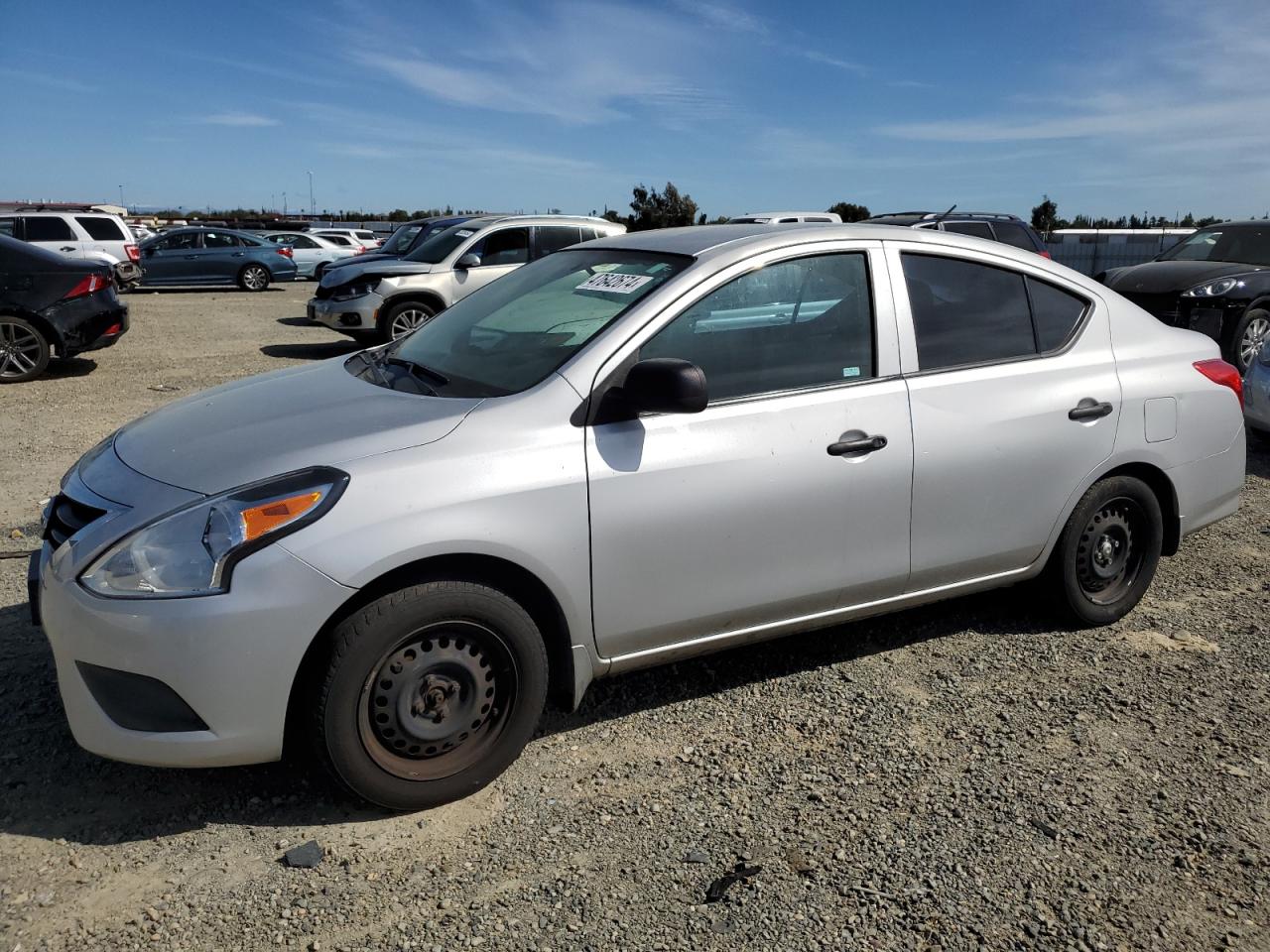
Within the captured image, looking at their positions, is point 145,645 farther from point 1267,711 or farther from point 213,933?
point 1267,711

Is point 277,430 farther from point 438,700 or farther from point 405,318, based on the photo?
point 405,318

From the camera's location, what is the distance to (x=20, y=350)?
34.4ft

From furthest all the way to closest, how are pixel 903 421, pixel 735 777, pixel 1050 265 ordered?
pixel 1050 265 < pixel 903 421 < pixel 735 777

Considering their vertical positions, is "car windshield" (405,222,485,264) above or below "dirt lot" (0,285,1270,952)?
above

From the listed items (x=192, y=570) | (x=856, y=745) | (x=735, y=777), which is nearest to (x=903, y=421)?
(x=856, y=745)

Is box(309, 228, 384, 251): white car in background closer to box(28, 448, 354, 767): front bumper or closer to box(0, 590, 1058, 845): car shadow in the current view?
box(0, 590, 1058, 845): car shadow

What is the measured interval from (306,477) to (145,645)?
1.98ft

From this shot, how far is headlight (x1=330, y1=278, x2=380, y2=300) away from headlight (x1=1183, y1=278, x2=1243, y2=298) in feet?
29.6

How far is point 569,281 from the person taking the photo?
4016 millimetres

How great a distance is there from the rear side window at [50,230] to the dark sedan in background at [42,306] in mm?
9489

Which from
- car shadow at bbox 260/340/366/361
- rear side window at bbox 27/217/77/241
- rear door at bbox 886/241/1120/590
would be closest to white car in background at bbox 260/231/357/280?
rear side window at bbox 27/217/77/241

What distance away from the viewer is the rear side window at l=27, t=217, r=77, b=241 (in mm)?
18797

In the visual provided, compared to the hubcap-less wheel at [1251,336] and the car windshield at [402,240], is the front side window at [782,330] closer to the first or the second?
the hubcap-less wheel at [1251,336]

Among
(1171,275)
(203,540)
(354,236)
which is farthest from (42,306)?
(354,236)
